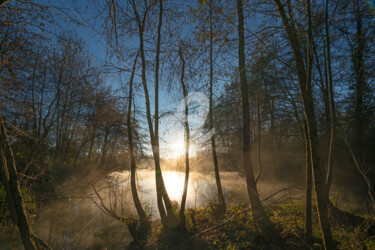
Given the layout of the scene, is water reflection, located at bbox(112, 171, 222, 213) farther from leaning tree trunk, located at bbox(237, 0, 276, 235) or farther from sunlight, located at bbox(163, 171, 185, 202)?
leaning tree trunk, located at bbox(237, 0, 276, 235)

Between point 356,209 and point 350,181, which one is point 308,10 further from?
point 350,181

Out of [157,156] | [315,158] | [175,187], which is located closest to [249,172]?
[157,156]

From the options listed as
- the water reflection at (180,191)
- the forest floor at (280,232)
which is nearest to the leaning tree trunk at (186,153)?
the forest floor at (280,232)

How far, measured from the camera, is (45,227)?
27.8ft

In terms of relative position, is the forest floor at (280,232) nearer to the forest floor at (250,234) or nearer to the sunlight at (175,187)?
the forest floor at (250,234)

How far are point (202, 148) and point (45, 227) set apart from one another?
769 cm

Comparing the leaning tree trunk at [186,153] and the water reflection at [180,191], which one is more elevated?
the leaning tree trunk at [186,153]

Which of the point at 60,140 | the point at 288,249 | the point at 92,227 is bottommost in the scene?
the point at 92,227

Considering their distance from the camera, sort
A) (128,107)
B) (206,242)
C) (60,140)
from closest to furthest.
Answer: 1. (206,242)
2. (128,107)
3. (60,140)

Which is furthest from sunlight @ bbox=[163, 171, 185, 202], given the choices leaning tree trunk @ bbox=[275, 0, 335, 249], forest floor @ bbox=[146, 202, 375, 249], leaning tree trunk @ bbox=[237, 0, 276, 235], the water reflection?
leaning tree trunk @ bbox=[275, 0, 335, 249]

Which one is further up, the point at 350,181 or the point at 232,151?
the point at 232,151

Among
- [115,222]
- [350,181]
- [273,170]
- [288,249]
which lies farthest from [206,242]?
[273,170]

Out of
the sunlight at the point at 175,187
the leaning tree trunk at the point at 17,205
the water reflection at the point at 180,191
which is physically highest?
the leaning tree trunk at the point at 17,205

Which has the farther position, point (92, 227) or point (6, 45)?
point (92, 227)
